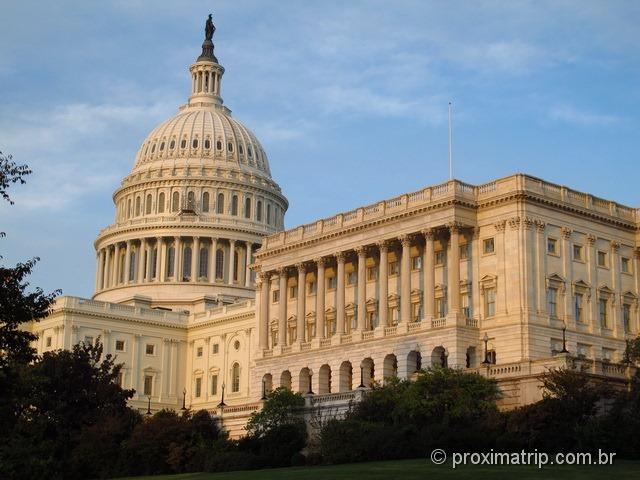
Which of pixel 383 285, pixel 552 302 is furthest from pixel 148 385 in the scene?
pixel 552 302

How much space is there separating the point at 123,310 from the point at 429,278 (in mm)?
56158

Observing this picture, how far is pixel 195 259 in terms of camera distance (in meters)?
164

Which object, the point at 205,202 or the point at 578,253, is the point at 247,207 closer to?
the point at 205,202

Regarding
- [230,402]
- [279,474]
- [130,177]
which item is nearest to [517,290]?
[279,474]

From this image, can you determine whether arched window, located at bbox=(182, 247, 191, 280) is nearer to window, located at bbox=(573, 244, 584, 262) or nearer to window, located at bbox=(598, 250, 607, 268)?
window, located at bbox=(598, 250, 607, 268)

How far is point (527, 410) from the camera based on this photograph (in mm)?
69312

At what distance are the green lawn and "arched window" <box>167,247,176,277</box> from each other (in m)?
98.7

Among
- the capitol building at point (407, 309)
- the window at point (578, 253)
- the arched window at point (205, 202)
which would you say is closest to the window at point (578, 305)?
the capitol building at point (407, 309)

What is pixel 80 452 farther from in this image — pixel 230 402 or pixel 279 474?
pixel 230 402

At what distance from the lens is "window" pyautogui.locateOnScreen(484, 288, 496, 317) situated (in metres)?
95.8

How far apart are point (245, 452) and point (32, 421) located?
17964 millimetres

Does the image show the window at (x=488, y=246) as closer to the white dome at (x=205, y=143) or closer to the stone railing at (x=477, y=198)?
the stone railing at (x=477, y=198)

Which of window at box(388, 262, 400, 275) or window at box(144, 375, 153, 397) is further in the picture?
window at box(144, 375, 153, 397)

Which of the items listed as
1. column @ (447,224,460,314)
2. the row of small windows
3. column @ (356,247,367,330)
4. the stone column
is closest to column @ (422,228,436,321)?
column @ (447,224,460,314)
